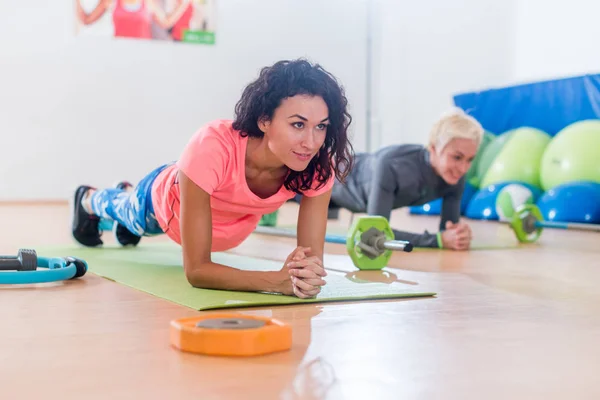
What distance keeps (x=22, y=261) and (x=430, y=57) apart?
597 cm

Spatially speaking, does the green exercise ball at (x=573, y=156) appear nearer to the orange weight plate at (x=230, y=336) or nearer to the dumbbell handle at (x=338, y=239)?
the dumbbell handle at (x=338, y=239)

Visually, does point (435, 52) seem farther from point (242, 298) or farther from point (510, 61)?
point (242, 298)

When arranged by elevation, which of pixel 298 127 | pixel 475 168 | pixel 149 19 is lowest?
pixel 475 168

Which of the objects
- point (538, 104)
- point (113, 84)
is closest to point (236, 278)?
point (538, 104)

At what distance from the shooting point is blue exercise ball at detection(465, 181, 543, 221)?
5.58 metres

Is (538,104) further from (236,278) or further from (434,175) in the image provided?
(236,278)

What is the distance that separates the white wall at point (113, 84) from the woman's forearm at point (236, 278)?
5.49 m

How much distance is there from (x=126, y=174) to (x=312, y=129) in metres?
5.63

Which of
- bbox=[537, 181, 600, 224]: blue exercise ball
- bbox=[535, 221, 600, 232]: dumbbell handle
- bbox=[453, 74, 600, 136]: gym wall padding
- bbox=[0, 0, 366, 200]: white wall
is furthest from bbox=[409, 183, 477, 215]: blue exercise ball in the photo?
bbox=[0, 0, 366, 200]: white wall

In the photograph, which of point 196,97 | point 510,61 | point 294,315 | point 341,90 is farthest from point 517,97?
point 294,315

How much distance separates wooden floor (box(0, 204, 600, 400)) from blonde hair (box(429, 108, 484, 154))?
2.88 feet

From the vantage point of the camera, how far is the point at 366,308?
185cm

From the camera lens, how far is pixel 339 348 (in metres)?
1.41

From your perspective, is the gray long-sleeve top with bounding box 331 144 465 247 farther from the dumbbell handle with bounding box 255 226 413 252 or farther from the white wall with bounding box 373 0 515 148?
→ the white wall with bounding box 373 0 515 148
